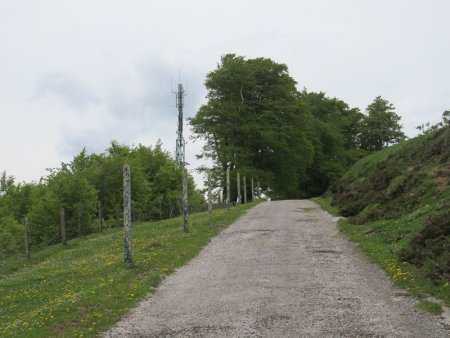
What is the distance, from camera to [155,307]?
12.1 meters

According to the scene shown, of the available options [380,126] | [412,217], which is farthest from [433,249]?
[380,126]

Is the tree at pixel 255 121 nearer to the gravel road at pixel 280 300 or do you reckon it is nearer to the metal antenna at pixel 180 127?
the metal antenna at pixel 180 127

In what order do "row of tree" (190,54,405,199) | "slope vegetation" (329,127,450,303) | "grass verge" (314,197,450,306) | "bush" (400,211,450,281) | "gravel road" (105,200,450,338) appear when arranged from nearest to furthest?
"gravel road" (105,200,450,338), "grass verge" (314,197,450,306), "bush" (400,211,450,281), "slope vegetation" (329,127,450,303), "row of tree" (190,54,405,199)

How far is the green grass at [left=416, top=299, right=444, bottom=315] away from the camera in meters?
10.3

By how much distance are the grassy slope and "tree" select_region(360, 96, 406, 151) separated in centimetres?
6411

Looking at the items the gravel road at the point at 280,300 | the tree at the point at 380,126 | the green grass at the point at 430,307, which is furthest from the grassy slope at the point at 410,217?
the tree at the point at 380,126

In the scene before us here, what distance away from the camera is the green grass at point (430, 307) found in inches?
407

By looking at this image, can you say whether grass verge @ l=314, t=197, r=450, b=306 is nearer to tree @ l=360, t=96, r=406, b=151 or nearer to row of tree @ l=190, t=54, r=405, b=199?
row of tree @ l=190, t=54, r=405, b=199

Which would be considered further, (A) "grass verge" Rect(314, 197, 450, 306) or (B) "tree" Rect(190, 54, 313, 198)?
(B) "tree" Rect(190, 54, 313, 198)

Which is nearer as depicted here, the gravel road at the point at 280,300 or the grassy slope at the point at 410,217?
the gravel road at the point at 280,300

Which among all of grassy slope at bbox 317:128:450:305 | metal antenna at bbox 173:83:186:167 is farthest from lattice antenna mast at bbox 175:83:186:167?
grassy slope at bbox 317:128:450:305

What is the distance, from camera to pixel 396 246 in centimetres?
1722

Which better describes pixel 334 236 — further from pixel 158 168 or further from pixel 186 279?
pixel 158 168

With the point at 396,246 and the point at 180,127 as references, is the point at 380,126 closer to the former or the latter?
the point at 180,127
